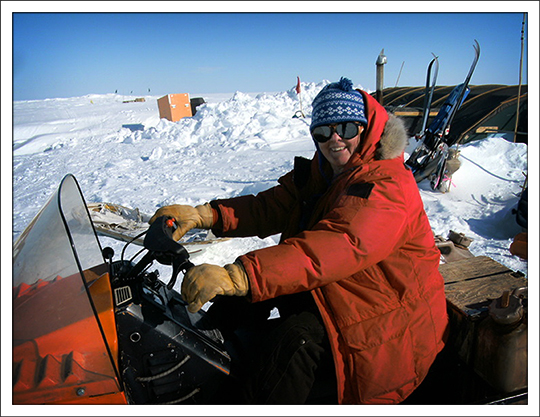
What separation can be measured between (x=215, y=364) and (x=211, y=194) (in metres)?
5.25

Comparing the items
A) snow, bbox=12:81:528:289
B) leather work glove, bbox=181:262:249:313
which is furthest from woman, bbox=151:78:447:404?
snow, bbox=12:81:528:289

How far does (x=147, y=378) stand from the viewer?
144cm

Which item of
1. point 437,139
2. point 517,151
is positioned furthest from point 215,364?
point 517,151

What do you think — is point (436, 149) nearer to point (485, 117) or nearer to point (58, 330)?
point (485, 117)

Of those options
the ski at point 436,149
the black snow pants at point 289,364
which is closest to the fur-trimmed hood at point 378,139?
the black snow pants at point 289,364

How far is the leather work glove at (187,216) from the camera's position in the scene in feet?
6.85

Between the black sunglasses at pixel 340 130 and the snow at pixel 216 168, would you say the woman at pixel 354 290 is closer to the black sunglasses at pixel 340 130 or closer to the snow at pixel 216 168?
the black sunglasses at pixel 340 130

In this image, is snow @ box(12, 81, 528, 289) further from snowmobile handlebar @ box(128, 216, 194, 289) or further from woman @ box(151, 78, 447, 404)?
woman @ box(151, 78, 447, 404)

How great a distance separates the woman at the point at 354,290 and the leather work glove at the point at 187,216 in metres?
0.71

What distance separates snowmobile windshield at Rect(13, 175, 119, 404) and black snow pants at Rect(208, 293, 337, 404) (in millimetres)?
557

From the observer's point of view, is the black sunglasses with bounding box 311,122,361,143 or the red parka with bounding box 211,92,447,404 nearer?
the red parka with bounding box 211,92,447,404

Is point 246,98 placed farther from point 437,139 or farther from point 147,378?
point 147,378

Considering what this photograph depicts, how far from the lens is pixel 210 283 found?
1.37 m

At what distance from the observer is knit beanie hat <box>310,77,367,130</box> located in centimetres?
186
